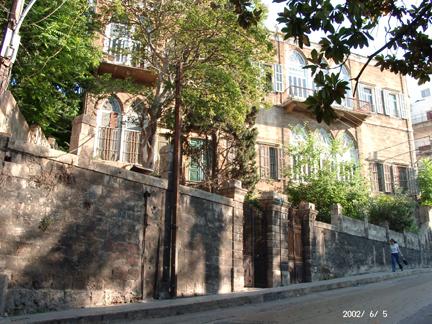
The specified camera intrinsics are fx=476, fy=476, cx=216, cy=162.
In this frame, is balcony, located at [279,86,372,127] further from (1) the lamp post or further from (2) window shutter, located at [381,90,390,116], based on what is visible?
(1) the lamp post

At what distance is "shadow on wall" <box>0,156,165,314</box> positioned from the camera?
8828 mm

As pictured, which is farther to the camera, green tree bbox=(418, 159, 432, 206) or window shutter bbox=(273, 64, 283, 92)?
green tree bbox=(418, 159, 432, 206)

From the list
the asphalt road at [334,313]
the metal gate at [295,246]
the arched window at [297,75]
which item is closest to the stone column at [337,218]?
the metal gate at [295,246]

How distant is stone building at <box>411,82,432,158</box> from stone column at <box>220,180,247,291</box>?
96.2 feet

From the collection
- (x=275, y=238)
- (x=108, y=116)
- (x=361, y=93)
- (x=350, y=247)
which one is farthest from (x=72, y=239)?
(x=361, y=93)

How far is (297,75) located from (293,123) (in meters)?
3.26

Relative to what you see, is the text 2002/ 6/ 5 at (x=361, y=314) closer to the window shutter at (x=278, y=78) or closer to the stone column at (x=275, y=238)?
the stone column at (x=275, y=238)

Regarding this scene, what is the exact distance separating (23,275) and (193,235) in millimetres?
4886

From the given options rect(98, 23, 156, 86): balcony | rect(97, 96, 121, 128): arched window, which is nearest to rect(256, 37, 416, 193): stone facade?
rect(98, 23, 156, 86): balcony

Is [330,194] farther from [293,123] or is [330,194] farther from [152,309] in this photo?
[152,309]

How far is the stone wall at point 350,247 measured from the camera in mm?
17422

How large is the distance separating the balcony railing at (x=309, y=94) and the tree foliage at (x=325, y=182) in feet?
10.2

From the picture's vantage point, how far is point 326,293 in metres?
13.9

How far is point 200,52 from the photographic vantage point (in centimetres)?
1600
